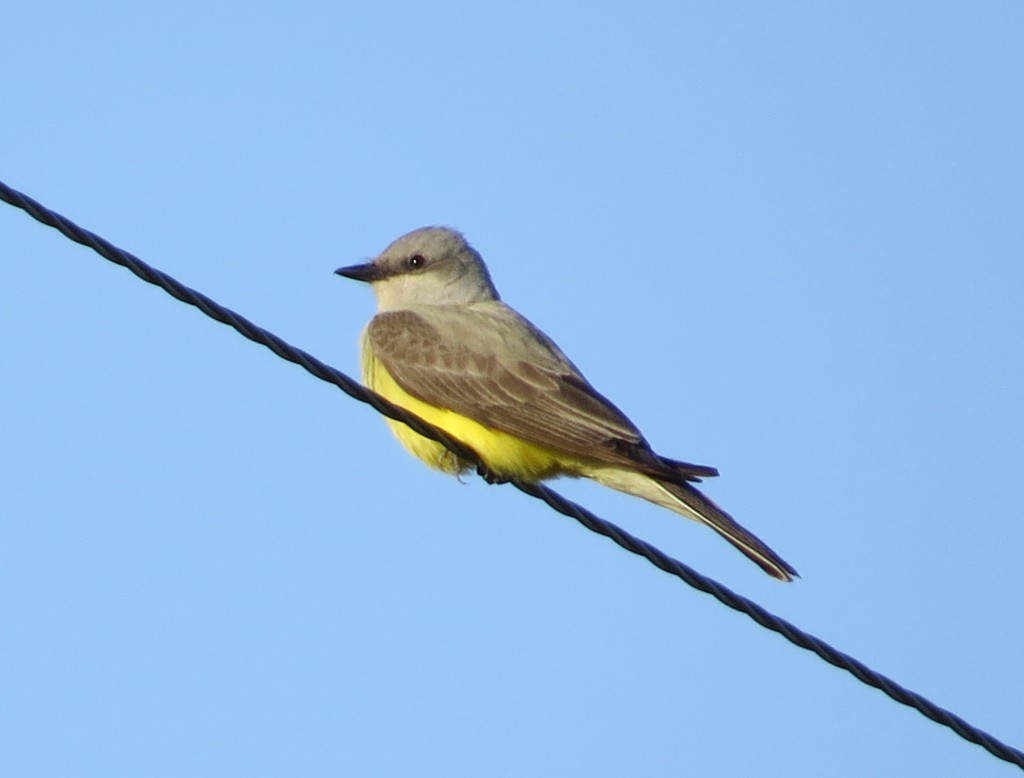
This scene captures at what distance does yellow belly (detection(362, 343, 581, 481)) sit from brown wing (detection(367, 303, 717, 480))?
0.16 ft

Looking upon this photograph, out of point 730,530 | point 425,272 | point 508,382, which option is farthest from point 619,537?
point 425,272

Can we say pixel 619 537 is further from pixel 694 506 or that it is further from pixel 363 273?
pixel 363 273

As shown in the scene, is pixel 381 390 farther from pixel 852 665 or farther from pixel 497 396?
pixel 852 665

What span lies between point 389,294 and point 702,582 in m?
4.26

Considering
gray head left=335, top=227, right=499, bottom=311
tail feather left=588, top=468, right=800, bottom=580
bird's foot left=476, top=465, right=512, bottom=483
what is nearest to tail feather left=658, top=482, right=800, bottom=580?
tail feather left=588, top=468, right=800, bottom=580

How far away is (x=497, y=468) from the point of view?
6.68 meters

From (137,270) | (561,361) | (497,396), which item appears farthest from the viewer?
(561,361)

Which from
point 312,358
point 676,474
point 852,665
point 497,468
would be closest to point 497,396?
point 497,468

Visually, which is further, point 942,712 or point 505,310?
point 505,310

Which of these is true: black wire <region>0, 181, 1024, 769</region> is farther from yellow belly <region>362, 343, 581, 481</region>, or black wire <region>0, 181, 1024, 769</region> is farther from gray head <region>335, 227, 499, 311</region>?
gray head <region>335, 227, 499, 311</region>

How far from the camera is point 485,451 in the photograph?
672cm

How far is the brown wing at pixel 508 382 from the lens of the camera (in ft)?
21.5

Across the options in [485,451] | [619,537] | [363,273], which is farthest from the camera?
[363,273]

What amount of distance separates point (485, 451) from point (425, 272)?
1.90 meters
